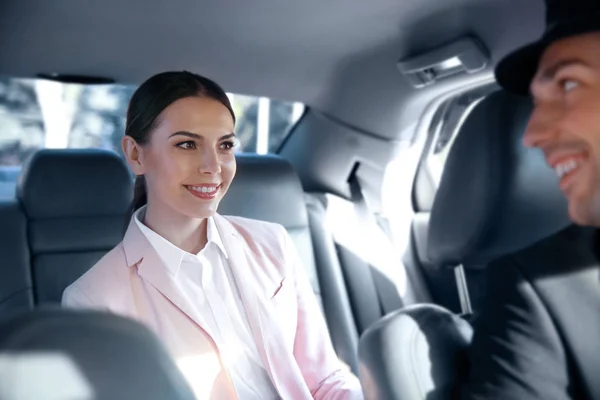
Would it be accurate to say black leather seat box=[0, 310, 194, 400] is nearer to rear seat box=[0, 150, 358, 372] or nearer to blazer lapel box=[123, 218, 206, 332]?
blazer lapel box=[123, 218, 206, 332]

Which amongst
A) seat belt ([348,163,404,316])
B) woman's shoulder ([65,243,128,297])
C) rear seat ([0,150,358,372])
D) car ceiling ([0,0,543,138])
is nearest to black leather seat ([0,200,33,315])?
rear seat ([0,150,358,372])

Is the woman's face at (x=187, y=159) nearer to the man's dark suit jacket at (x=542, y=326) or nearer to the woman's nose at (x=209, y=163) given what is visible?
the woman's nose at (x=209, y=163)

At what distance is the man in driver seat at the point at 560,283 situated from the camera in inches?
42.7

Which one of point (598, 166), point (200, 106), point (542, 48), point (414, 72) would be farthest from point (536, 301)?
point (414, 72)

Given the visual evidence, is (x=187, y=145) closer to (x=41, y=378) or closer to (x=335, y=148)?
(x=41, y=378)

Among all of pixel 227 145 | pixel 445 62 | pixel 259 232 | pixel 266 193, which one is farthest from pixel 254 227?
pixel 445 62

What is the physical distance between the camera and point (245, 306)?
185 cm

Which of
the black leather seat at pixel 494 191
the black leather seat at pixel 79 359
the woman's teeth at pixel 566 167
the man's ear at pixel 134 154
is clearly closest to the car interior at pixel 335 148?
the black leather seat at pixel 494 191

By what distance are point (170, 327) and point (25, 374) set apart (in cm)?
118

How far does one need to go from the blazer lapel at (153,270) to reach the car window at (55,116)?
3.00 ft

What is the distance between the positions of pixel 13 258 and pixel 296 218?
1.12 metres

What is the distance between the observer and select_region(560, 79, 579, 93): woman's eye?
112 centimetres

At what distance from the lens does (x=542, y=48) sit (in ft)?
4.00

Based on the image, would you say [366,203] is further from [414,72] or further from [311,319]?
[311,319]
